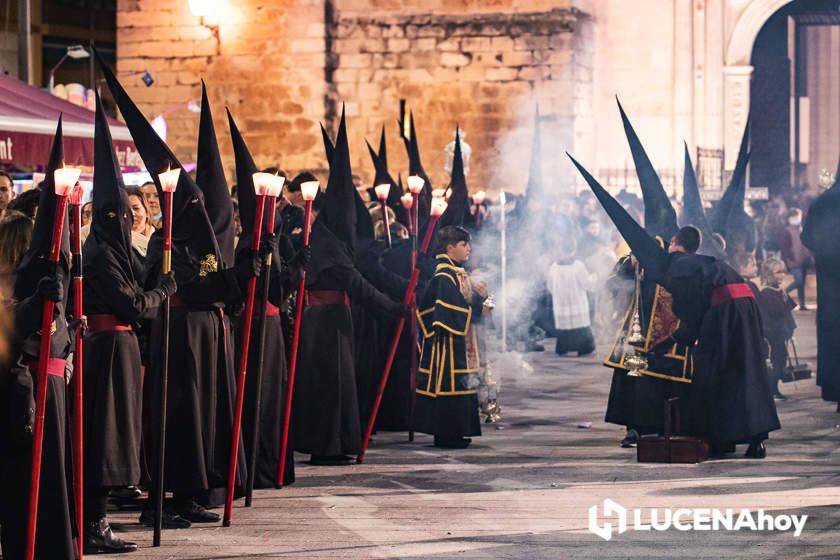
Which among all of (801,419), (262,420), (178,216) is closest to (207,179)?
(178,216)

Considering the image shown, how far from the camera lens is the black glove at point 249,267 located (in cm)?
788

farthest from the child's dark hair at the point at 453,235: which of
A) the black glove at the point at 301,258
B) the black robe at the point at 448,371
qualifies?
the black glove at the point at 301,258

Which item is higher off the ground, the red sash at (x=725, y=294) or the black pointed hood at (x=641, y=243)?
the black pointed hood at (x=641, y=243)

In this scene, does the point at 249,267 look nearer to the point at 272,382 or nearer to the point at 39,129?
the point at 272,382

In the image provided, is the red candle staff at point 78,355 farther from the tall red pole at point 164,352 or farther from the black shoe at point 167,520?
the black shoe at point 167,520

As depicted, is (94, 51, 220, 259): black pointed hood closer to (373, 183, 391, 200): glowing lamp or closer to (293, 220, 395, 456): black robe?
(293, 220, 395, 456): black robe

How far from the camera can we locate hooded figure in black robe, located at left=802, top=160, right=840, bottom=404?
41.4 ft

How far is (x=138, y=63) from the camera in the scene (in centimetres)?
2386

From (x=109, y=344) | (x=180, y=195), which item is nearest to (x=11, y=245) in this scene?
(x=109, y=344)

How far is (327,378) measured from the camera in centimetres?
993

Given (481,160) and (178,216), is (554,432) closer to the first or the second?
(178,216)

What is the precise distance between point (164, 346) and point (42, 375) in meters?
1.21

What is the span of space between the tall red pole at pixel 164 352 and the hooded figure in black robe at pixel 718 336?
11.8 ft

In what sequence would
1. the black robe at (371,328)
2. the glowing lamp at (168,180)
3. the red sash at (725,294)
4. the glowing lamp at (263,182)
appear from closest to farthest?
the glowing lamp at (168,180) → the glowing lamp at (263,182) → the red sash at (725,294) → the black robe at (371,328)
